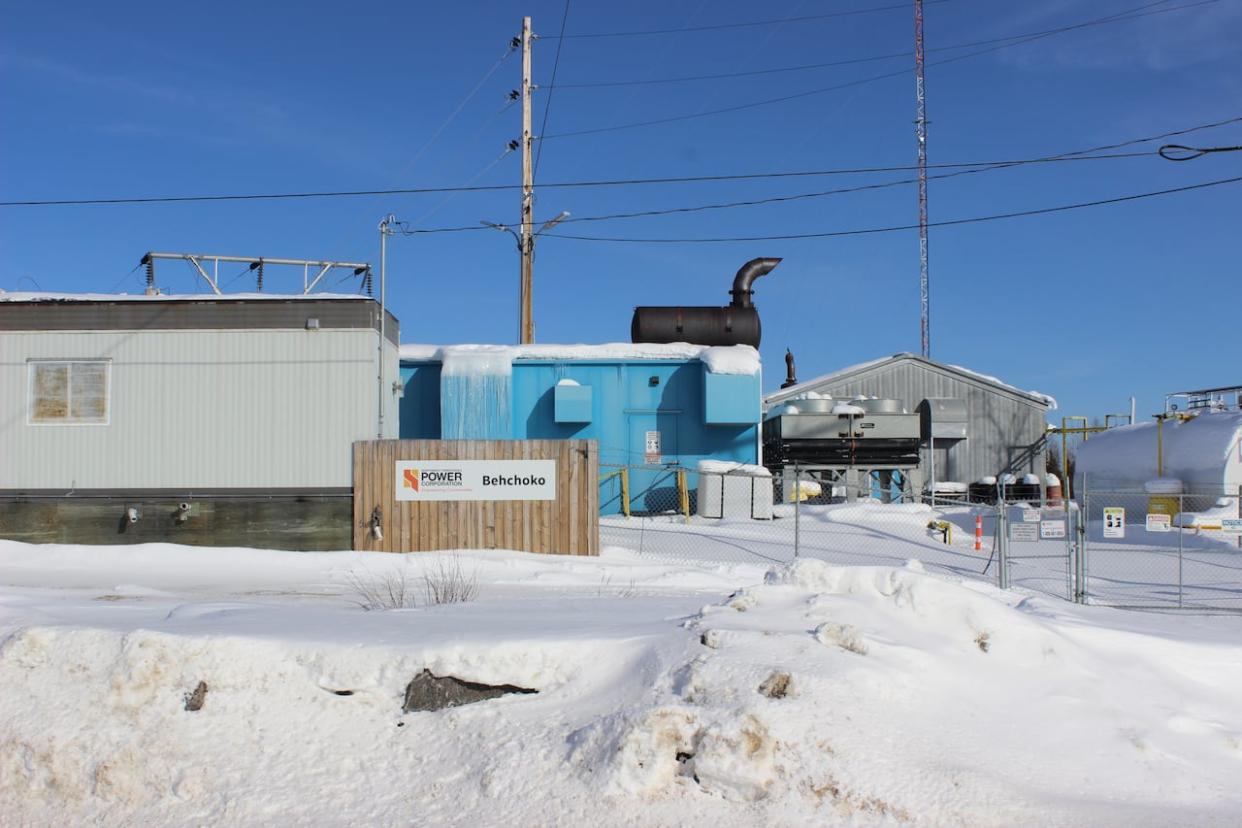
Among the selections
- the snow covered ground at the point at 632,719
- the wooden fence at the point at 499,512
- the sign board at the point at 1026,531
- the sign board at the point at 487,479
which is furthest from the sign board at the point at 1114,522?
the sign board at the point at 487,479

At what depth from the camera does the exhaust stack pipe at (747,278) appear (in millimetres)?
30938

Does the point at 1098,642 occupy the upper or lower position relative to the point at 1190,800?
upper

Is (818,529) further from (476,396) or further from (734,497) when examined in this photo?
(476,396)

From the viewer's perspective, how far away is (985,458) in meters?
35.8

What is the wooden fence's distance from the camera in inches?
603

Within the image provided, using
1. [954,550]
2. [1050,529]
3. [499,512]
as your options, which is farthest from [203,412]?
[954,550]

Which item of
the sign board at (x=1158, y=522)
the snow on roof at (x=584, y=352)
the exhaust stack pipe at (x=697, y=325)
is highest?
the exhaust stack pipe at (x=697, y=325)

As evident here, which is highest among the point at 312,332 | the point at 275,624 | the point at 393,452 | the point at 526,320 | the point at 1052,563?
the point at 526,320

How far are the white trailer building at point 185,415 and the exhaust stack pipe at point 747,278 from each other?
17.1 meters

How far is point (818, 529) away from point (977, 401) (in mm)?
18997

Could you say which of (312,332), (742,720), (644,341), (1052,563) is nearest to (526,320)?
(644,341)

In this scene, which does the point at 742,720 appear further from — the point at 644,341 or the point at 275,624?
the point at 644,341

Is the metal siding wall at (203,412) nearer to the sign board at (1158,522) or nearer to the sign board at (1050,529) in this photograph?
the sign board at (1050,529)

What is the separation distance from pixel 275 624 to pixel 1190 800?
217 inches
